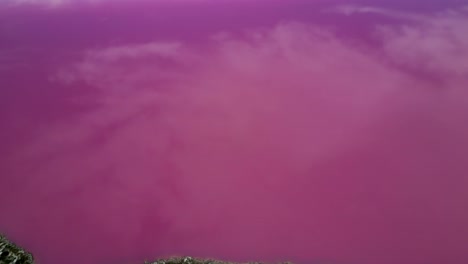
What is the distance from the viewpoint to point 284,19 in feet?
80.5

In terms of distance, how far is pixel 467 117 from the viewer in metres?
18.7

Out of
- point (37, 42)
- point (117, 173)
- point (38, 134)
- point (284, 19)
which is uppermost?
point (284, 19)

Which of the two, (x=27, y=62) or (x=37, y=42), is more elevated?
(x=37, y=42)

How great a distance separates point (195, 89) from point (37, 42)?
862 centimetres

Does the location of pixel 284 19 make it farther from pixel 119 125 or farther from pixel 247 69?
pixel 119 125

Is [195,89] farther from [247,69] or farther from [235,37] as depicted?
[235,37]

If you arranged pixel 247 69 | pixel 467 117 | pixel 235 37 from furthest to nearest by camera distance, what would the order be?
pixel 235 37 < pixel 247 69 < pixel 467 117

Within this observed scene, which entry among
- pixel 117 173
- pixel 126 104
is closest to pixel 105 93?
pixel 126 104

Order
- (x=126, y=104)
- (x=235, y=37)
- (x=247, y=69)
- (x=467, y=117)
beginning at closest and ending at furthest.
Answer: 1. (x=467, y=117)
2. (x=126, y=104)
3. (x=247, y=69)
4. (x=235, y=37)

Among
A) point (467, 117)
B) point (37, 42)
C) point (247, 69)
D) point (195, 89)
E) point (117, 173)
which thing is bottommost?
point (117, 173)

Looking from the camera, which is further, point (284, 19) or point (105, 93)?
point (284, 19)

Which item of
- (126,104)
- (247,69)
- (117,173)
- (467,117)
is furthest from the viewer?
(247,69)

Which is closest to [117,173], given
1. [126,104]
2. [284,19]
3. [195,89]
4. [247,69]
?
[126,104]

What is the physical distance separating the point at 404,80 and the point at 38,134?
48.0ft
